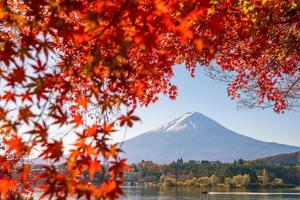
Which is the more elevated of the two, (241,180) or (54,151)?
(241,180)

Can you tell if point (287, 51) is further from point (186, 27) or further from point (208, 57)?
point (186, 27)

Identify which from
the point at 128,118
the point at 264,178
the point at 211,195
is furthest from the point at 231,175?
the point at 128,118

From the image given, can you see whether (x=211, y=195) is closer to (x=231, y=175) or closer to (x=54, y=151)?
(x=231, y=175)

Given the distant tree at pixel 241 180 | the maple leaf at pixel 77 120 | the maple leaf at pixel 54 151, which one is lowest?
the maple leaf at pixel 54 151

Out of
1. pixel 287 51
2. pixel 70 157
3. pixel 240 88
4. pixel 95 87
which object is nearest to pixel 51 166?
pixel 70 157

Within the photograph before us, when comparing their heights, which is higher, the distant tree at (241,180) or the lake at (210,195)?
the distant tree at (241,180)

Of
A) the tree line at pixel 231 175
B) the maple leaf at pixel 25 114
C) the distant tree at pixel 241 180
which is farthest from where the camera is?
the tree line at pixel 231 175

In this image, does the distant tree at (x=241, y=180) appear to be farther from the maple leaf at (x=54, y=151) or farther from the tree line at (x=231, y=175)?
the maple leaf at (x=54, y=151)

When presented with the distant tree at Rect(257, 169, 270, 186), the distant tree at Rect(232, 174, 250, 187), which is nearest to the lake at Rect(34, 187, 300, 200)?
the distant tree at Rect(232, 174, 250, 187)

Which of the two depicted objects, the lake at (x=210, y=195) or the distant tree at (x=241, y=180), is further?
the distant tree at (x=241, y=180)

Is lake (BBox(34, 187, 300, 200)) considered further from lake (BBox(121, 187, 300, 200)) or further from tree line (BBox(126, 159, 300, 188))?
tree line (BBox(126, 159, 300, 188))

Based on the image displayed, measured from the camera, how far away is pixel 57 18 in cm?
352

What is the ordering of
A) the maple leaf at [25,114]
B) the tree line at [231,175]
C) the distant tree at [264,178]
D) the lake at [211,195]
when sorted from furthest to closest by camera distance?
the tree line at [231,175]
the distant tree at [264,178]
the lake at [211,195]
the maple leaf at [25,114]

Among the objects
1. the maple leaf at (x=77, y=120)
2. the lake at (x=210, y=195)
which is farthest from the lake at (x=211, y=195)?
the maple leaf at (x=77, y=120)
